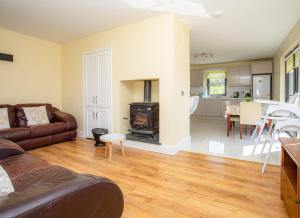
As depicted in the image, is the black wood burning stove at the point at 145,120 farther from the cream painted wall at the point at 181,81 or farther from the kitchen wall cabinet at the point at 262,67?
the kitchen wall cabinet at the point at 262,67

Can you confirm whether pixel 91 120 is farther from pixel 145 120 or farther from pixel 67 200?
pixel 67 200

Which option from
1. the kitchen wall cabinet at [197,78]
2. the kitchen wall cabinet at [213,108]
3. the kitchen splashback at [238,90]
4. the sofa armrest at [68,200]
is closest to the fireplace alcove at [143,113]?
the sofa armrest at [68,200]

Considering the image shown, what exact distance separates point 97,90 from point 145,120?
1454mm

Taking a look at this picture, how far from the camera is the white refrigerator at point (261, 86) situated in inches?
257

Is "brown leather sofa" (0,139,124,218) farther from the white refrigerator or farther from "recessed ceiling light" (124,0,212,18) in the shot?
the white refrigerator

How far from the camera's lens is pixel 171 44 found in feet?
10.3

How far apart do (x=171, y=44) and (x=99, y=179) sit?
2780 millimetres

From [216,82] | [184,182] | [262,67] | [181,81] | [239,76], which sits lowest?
[184,182]

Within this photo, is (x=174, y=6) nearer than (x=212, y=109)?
Yes

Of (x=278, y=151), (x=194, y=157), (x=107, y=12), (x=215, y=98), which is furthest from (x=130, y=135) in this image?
(x=215, y=98)

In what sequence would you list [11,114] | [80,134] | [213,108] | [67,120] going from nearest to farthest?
1. [11,114]
2. [67,120]
3. [80,134]
4. [213,108]

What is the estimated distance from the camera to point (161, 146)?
330 centimetres

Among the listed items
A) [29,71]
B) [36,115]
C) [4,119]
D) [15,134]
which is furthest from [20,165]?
[29,71]

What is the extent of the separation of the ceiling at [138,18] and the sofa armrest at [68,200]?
278 centimetres
